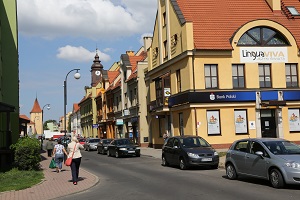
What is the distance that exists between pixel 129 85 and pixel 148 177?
32.1 m

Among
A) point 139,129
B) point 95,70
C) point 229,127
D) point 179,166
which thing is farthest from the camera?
point 95,70

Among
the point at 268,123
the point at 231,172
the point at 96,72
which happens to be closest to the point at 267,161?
the point at 231,172

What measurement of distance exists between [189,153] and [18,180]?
7.68m

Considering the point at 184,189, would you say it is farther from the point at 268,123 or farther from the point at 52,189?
the point at 268,123

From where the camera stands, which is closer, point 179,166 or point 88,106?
point 179,166

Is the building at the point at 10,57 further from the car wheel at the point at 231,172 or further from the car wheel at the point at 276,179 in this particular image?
the car wheel at the point at 276,179

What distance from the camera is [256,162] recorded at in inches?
505

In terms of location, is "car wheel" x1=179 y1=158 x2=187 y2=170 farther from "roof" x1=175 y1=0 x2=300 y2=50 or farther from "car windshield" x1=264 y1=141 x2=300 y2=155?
"roof" x1=175 y1=0 x2=300 y2=50

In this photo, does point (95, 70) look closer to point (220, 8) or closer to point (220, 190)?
point (220, 8)

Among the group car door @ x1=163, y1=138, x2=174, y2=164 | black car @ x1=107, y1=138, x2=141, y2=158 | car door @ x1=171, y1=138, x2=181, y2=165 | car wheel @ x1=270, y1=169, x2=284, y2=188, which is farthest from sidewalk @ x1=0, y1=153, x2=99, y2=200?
black car @ x1=107, y1=138, x2=141, y2=158

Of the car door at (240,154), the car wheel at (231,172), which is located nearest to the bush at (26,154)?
the car wheel at (231,172)

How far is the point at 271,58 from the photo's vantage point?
31672mm

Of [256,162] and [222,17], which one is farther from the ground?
[222,17]

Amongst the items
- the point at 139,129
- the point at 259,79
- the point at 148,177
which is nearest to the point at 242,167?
the point at 148,177
